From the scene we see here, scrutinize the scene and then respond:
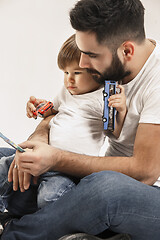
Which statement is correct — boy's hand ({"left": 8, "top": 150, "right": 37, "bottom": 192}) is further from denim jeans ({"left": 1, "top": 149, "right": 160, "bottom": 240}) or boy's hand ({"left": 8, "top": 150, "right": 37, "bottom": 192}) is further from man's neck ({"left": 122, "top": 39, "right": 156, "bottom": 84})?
man's neck ({"left": 122, "top": 39, "right": 156, "bottom": 84})

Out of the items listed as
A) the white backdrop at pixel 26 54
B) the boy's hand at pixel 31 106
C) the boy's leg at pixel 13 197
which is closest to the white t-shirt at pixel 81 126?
the boy's hand at pixel 31 106

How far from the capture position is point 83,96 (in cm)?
178

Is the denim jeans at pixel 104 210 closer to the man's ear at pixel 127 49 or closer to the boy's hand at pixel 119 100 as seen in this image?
the boy's hand at pixel 119 100

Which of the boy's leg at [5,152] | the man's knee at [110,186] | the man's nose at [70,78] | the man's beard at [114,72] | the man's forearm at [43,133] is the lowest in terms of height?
the boy's leg at [5,152]

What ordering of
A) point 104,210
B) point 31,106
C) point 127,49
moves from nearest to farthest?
1. point 104,210
2. point 127,49
3. point 31,106

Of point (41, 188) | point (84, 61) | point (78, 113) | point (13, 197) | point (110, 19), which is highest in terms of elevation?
point (110, 19)

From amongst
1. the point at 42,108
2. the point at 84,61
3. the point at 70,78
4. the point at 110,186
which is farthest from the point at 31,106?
the point at 110,186

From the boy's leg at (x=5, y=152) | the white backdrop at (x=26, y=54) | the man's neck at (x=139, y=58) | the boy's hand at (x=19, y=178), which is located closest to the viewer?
the boy's hand at (x=19, y=178)

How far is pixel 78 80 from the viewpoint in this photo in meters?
1.76

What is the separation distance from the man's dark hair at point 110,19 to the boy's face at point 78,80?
0.65 feet

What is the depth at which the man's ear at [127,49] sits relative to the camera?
1.63m

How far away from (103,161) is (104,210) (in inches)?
10.7

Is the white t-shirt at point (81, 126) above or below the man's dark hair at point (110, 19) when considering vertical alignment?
below

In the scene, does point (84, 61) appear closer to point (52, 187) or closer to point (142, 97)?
point (142, 97)
